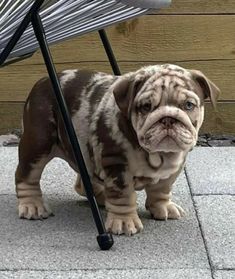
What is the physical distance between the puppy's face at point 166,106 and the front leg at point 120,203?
18 centimetres

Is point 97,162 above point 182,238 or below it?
above

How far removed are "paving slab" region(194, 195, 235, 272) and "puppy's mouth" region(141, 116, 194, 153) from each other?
16.5 inches

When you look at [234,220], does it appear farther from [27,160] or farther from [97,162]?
[27,160]

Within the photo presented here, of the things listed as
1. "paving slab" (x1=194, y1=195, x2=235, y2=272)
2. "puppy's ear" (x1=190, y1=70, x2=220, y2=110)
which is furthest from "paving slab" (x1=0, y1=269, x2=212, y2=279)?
"puppy's ear" (x1=190, y1=70, x2=220, y2=110)

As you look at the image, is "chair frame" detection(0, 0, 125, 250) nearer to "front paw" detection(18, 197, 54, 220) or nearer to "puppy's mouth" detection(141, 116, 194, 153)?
"puppy's mouth" detection(141, 116, 194, 153)

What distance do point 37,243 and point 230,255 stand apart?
0.72m

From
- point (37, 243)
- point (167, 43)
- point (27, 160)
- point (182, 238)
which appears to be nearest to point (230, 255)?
point (182, 238)

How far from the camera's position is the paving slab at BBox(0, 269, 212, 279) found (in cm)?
278

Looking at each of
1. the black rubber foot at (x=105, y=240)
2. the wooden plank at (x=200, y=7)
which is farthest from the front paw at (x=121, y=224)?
the wooden plank at (x=200, y=7)

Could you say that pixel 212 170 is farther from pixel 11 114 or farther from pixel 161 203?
pixel 11 114

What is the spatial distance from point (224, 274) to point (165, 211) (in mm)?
582

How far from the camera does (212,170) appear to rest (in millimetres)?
4145

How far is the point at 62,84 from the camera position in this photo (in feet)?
11.0

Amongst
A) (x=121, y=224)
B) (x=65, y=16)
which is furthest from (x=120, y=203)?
(x=65, y=16)
